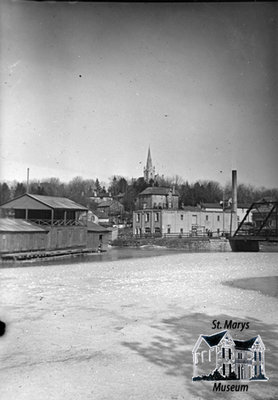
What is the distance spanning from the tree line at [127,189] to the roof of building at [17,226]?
4360 mm

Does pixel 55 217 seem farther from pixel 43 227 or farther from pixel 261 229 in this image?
pixel 261 229

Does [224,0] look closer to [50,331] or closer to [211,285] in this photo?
[50,331]

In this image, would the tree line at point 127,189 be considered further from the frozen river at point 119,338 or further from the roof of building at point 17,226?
the roof of building at point 17,226

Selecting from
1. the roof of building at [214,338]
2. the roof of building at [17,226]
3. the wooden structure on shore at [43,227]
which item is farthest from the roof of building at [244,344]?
the roof of building at [17,226]

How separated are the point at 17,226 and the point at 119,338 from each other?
74.0 feet

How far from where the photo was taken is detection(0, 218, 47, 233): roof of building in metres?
26.9

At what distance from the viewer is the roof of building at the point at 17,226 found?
26859 millimetres

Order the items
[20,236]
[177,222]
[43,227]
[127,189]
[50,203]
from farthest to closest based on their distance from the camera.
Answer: [177,222]
[127,189]
[43,227]
[20,236]
[50,203]

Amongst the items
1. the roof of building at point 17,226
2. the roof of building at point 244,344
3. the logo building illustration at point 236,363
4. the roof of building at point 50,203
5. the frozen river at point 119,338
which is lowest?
the frozen river at point 119,338

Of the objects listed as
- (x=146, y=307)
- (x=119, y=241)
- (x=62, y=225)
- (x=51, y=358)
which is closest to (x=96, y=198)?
(x=62, y=225)

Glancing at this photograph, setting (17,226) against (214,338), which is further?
(17,226)

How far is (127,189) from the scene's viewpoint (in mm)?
37500

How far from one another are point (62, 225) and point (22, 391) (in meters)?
29.3

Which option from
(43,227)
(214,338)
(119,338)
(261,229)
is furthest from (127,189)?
(214,338)
